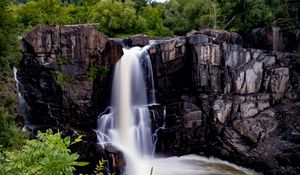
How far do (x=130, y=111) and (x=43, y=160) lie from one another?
1749 cm

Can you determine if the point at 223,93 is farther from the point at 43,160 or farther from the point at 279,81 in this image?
the point at 43,160

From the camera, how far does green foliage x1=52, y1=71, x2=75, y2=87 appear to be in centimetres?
1953

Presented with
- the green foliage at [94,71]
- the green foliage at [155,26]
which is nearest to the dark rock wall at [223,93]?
the green foliage at [94,71]

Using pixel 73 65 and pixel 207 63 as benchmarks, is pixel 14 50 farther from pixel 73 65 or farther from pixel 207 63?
pixel 207 63

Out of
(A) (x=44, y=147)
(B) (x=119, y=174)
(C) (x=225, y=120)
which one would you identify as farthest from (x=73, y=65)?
(A) (x=44, y=147)

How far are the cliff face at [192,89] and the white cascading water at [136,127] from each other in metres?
0.58

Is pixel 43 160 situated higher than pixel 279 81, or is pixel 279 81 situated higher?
pixel 43 160

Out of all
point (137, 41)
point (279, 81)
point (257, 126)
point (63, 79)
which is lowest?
point (257, 126)

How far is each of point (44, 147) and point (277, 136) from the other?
18442 mm

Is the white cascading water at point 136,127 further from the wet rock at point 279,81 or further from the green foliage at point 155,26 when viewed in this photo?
the green foliage at point 155,26

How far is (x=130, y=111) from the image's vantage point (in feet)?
68.7

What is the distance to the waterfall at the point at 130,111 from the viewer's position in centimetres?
1994

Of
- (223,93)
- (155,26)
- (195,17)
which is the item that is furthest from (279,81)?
(155,26)

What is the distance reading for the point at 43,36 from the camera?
19281mm
